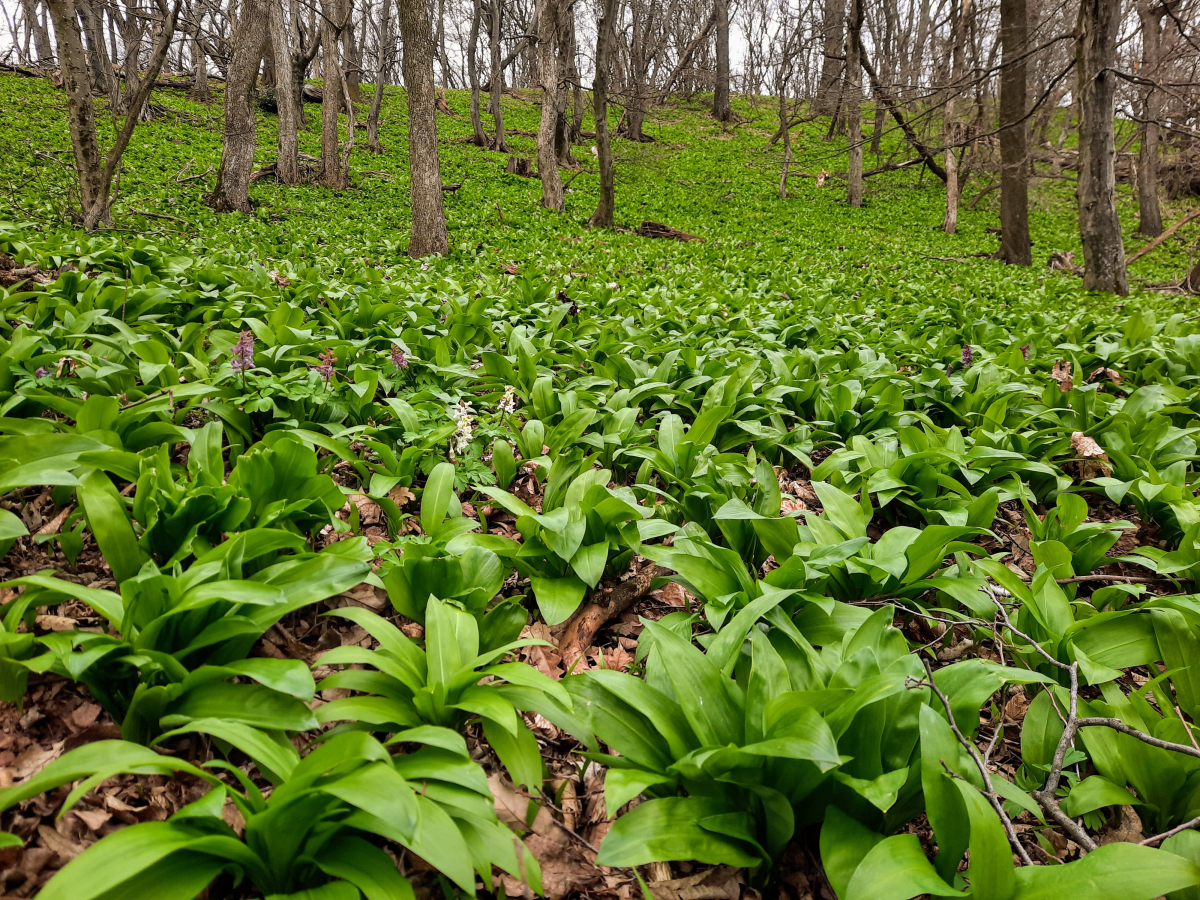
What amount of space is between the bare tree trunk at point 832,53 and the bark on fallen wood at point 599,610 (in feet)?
34.4

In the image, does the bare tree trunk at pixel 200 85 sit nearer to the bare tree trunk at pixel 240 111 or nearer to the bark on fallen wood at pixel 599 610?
the bare tree trunk at pixel 240 111

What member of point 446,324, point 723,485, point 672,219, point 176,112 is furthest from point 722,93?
point 723,485

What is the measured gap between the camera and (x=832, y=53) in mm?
19172

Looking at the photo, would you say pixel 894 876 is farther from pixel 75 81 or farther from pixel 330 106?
pixel 330 106

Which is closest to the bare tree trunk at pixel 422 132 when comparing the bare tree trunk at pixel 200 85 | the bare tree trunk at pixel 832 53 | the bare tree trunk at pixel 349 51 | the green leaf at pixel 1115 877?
the bare tree trunk at pixel 832 53

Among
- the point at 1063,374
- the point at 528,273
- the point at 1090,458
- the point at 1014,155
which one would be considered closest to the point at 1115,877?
the point at 1090,458

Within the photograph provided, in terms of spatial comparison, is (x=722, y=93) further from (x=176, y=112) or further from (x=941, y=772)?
(x=941, y=772)

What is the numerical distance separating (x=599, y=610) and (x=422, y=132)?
7.17 m

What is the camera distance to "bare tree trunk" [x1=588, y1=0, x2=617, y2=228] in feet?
37.1

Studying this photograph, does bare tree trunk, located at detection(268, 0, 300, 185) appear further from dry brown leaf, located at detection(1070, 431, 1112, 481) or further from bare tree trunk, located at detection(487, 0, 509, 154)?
dry brown leaf, located at detection(1070, 431, 1112, 481)

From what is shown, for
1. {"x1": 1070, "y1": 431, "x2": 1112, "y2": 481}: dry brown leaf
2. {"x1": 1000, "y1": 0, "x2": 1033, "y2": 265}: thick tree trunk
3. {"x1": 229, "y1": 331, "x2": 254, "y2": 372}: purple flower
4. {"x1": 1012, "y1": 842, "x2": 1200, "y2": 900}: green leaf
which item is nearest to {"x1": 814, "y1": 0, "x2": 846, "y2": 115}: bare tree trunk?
{"x1": 1000, "y1": 0, "x2": 1033, "y2": 265}: thick tree trunk

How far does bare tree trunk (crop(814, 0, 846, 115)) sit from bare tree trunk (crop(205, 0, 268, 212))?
29.9 ft

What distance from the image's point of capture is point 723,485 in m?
2.48

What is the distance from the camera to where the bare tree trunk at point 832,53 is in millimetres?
10727
